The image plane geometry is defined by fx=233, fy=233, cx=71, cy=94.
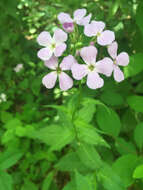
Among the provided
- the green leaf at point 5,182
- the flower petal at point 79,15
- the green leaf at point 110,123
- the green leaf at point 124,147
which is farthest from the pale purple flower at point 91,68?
the green leaf at point 5,182

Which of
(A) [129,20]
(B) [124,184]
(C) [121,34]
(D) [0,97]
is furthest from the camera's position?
(D) [0,97]

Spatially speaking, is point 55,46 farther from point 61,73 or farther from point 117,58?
point 117,58

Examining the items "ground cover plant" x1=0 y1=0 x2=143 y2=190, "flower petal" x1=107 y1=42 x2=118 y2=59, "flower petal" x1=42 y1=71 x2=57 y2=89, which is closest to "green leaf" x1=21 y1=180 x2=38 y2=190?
"ground cover plant" x1=0 y1=0 x2=143 y2=190

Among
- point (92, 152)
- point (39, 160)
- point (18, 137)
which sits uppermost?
point (92, 152)

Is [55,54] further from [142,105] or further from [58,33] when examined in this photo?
[142,105]

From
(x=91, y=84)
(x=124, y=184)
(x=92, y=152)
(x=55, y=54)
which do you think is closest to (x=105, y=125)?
(x=92, y=152)

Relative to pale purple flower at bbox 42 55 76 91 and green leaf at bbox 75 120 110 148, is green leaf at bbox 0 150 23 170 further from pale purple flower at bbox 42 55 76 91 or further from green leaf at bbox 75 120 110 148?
pale purple flower at bbox 42 55 76 91
